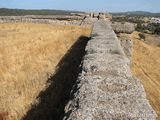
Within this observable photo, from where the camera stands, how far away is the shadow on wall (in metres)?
2.70

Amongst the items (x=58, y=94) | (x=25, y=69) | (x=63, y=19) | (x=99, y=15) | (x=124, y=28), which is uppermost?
(x=99, y=15)

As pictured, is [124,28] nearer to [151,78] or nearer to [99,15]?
[151,78]

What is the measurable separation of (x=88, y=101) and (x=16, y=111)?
2.07 m

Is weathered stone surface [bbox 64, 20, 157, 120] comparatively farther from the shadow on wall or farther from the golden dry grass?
the golden dry grass

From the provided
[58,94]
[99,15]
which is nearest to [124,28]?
[58,94]

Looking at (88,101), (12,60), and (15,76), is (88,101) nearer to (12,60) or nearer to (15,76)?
(15,76)

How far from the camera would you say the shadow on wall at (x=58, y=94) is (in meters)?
2.70

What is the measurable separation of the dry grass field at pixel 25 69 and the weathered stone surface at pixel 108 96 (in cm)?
177

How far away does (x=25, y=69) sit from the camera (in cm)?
462

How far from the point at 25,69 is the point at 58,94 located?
6.55 feet

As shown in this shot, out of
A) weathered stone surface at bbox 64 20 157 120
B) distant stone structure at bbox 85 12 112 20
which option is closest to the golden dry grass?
weathered stone surface at bbox 64 20 157 120

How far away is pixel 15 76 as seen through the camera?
13.6 feet

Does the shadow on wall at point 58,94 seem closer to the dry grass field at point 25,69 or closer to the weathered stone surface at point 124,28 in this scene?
the dry grass field at point 25,69

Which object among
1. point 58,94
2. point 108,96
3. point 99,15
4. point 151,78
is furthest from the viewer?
point 99,15
